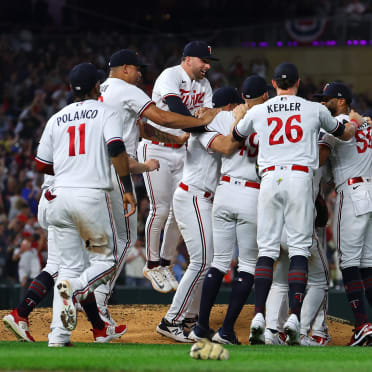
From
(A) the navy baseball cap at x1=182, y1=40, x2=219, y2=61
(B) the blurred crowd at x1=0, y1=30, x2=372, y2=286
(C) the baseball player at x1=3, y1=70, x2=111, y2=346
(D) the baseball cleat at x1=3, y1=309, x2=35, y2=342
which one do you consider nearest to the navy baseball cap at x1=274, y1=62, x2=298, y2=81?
(A) the navy baseball cap at x1=182, y1=40, x2=219, y2=61

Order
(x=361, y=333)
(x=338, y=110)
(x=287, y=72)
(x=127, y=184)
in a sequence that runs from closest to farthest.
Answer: (x=127, y=184) < (x=287, y=72) < (x=361, y=333) < (x=338, y=110)

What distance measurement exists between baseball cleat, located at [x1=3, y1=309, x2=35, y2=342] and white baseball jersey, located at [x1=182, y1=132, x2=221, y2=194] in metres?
2.06

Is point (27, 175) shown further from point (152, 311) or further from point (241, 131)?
point (241, 131)

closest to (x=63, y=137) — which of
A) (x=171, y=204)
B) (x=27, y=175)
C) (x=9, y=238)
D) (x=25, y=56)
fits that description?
(x=171, y=204)

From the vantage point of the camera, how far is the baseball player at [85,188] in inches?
251

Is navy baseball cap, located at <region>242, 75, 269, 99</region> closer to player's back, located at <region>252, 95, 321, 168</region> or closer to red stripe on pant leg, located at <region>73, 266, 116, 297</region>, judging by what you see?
player's back, located at <region>252, 95, 321, 168</region>

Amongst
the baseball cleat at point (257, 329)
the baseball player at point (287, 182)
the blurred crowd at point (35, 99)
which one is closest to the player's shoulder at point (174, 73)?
the baseball player at point (287, 182)

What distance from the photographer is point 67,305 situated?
606cm

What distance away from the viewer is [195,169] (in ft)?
26.1

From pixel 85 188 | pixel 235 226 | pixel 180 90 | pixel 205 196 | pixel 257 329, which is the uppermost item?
pixel 180 90

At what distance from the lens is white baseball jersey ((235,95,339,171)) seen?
7.09m

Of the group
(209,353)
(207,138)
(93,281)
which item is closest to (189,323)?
(207,138)

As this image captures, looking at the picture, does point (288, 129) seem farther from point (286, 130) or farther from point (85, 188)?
point (85, 188)

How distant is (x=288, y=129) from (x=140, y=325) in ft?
10.1
